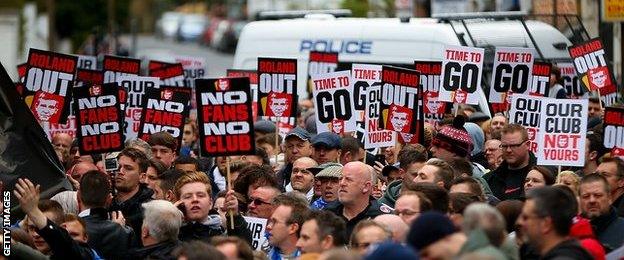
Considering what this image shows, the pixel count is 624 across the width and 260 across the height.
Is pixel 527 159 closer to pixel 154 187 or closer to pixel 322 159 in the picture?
pixel 322 159

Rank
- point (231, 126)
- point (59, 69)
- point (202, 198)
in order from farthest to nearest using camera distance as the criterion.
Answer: point (59, 69) → point (231, 126) → point (202, 198)

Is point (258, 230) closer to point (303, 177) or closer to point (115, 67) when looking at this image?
point (303, 177)

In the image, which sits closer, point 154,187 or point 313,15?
point 154,187

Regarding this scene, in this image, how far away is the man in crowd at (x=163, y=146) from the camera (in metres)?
17.2

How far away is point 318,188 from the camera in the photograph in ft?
48.4

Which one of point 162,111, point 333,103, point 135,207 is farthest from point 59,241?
point 162,111

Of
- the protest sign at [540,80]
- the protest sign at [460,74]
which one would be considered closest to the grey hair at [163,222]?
the protest sign at [460,74]

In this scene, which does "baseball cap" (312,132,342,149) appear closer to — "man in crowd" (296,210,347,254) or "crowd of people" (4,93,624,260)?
"crowd of people" (4,93,624,260)

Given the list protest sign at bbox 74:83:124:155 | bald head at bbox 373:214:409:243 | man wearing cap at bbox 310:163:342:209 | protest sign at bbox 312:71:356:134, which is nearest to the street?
protest sign at bbox 312:71:356:134

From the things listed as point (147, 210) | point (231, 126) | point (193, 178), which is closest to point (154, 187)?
point (231, 126)

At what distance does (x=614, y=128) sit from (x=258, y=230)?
3.99 m

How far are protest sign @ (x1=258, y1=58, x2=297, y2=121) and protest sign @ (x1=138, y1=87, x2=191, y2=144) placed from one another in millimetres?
803

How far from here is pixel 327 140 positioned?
1664cm

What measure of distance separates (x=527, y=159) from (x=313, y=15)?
1015 cm
